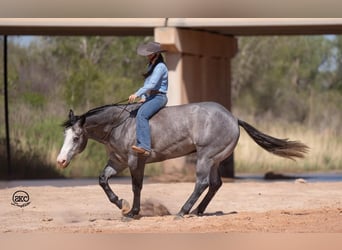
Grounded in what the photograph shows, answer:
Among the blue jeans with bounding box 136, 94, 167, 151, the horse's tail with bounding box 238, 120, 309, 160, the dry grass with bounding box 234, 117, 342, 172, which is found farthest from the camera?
the dry grass with bounding box 234, 117, 342, 172

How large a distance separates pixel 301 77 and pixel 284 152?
76.5 ft

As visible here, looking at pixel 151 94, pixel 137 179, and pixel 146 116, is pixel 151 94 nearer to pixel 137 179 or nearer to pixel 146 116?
pixel 146 116

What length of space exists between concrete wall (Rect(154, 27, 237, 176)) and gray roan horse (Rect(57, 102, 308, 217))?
5454mm

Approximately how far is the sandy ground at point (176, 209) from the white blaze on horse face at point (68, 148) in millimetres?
893

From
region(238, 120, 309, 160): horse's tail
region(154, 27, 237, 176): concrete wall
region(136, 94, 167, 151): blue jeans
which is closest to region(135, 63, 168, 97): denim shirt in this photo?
region(136, 94, 167, 151): blue jeans

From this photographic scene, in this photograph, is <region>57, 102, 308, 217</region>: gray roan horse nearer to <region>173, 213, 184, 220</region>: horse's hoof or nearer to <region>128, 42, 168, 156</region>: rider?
<region>173, 213, 184, 220</region>: horse's hoof

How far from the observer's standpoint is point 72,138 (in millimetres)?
14547

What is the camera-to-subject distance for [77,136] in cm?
1459

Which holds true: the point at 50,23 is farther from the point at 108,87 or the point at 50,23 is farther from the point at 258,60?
the point at 258,60

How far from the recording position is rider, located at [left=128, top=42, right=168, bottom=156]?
14.5 metres

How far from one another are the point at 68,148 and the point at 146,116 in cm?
113

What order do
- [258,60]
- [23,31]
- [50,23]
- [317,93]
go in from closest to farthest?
[50,23], [23,31], [317,93], [258,60]

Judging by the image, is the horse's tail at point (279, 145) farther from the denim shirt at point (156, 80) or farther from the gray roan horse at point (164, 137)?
the denim shirt at point (156, 80)
